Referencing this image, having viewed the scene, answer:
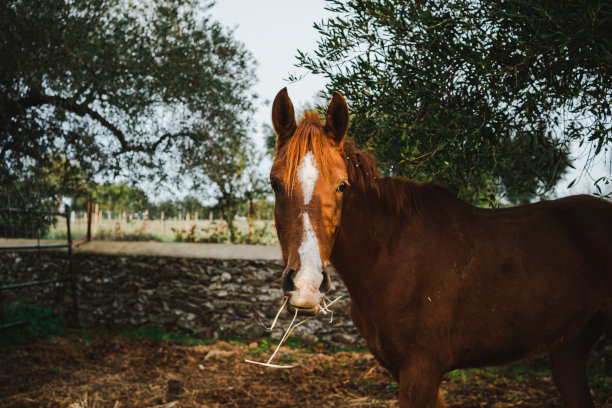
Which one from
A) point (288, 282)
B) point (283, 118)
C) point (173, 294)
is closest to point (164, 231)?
point (173, 294)

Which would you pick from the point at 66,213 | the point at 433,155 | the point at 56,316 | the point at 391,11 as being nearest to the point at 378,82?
the point at 391,11

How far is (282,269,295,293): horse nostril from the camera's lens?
1621mm

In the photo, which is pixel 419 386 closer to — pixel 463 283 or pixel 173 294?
pixel 463 283

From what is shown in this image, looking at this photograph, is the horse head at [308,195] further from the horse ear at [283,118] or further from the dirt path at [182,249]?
the dirt path at [182,249]

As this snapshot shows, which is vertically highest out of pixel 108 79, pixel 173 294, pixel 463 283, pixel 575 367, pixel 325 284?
pixel 108 79

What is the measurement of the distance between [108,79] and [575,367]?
553 cm

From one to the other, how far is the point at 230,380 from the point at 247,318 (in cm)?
167

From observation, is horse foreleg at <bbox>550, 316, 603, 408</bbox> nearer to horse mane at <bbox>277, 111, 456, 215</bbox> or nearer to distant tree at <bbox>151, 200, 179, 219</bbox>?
horse mane at <bbox>277, 111, 456, 215</bbox>

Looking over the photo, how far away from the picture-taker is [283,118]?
2.25m

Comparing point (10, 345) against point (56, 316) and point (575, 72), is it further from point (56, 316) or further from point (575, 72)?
point (575, 72)

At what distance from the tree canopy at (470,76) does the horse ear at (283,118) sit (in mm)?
652

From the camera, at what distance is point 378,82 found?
261cm

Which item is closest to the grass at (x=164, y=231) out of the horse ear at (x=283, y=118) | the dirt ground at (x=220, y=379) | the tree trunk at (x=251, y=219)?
the tree trunk at (x=251, y=219)

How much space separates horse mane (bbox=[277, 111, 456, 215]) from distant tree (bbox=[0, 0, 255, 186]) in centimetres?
366
